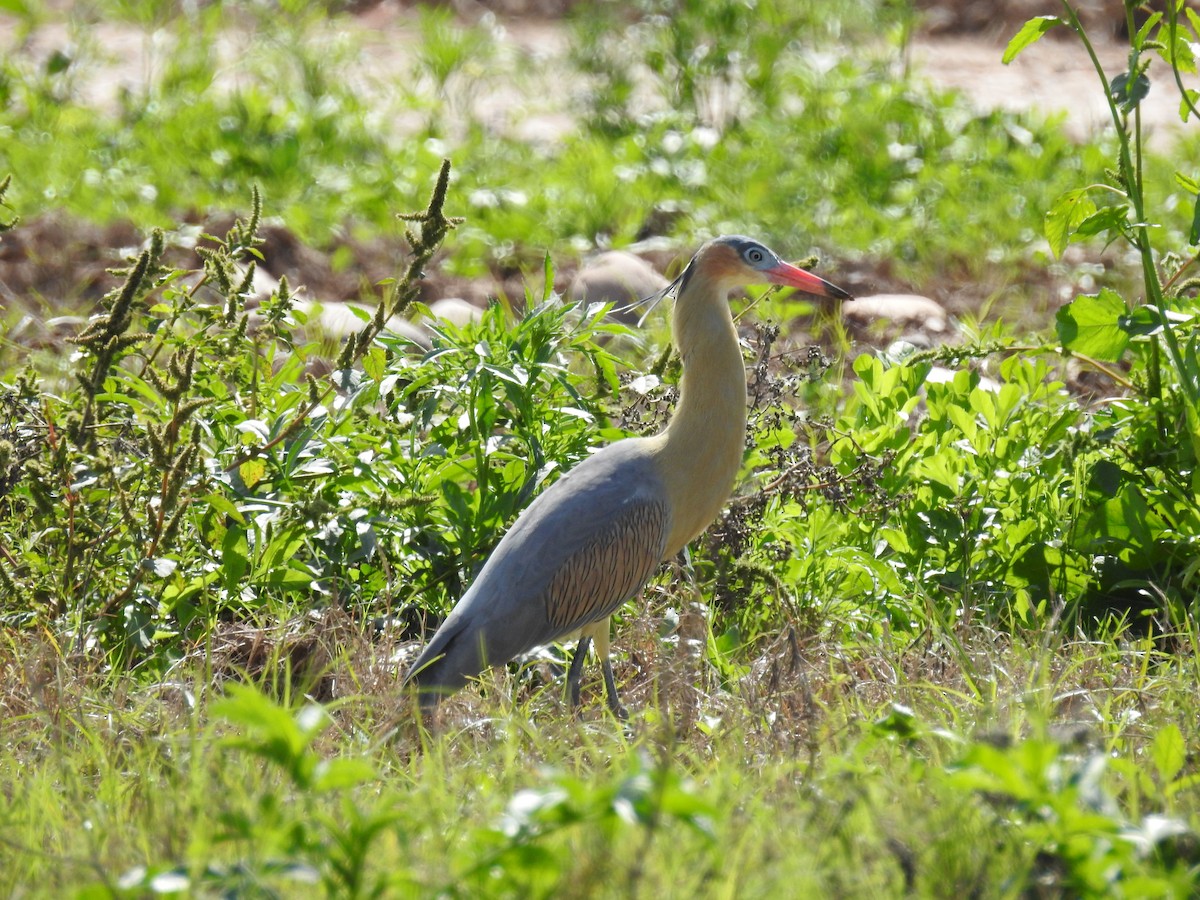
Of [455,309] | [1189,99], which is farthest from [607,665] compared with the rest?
[455,309]

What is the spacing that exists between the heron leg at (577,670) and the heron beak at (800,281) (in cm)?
120

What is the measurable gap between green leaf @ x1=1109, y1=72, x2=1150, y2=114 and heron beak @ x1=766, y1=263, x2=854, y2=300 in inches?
35.5

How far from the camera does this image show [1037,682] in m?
3.55

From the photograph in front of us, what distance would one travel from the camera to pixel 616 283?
651cm

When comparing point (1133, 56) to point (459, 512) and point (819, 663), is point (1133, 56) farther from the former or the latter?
point (459, 512)


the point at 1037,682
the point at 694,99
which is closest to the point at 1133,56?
the point at 1037,682

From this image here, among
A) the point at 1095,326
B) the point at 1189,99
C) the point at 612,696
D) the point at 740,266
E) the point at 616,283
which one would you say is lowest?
the point at 612,696

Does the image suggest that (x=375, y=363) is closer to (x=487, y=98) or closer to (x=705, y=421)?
(x=705, y=421)

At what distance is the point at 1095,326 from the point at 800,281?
863mm

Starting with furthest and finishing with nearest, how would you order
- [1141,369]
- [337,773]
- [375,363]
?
[1141,369]
[375,363]
[337,773]

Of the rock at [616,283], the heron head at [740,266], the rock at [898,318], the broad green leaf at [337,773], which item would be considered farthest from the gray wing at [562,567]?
the rock at [898,318]

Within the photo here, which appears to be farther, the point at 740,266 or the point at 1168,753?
the point at 740,266

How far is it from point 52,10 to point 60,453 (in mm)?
9987

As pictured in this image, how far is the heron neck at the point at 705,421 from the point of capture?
4.15 m
